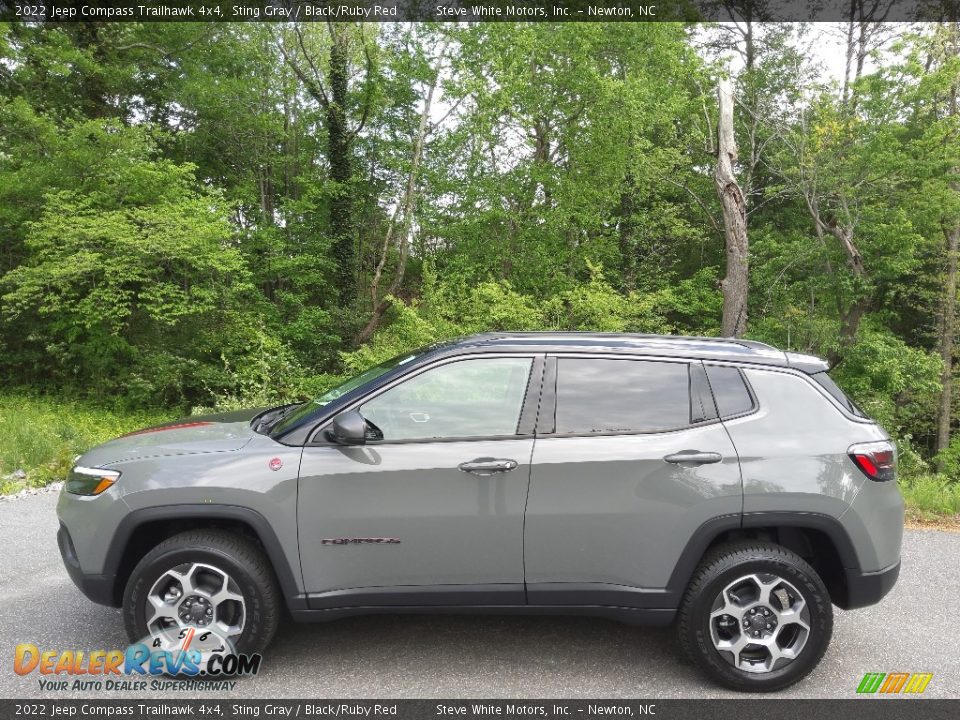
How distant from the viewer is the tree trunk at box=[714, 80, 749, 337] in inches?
563

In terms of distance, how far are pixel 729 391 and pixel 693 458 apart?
17.3 inches

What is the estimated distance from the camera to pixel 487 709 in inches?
117

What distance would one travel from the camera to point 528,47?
67.0 ft

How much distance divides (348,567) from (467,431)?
2.88ft

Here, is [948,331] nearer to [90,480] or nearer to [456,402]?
[456,402]

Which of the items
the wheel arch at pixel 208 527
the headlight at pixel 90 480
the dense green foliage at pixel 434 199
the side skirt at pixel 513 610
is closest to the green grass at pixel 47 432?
the dense green foliage at pixel 434 199

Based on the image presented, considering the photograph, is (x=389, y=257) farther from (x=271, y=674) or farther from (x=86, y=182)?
(x=271, y=674)

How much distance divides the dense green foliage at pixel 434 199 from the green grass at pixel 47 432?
964mm

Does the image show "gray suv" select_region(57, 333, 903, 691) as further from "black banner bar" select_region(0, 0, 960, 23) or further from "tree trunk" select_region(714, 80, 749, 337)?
"black banner bar" select_region(0, 0, 960, 23)

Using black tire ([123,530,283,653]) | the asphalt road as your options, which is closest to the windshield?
black tire ([123,530,283,653])

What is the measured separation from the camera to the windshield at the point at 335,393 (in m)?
3.38

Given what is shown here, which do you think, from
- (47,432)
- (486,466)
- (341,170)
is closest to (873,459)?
(486,466)

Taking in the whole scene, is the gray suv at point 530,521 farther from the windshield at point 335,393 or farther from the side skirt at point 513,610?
the windshield at point 335,393

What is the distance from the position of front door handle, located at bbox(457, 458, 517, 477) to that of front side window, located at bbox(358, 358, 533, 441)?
0.51ft
